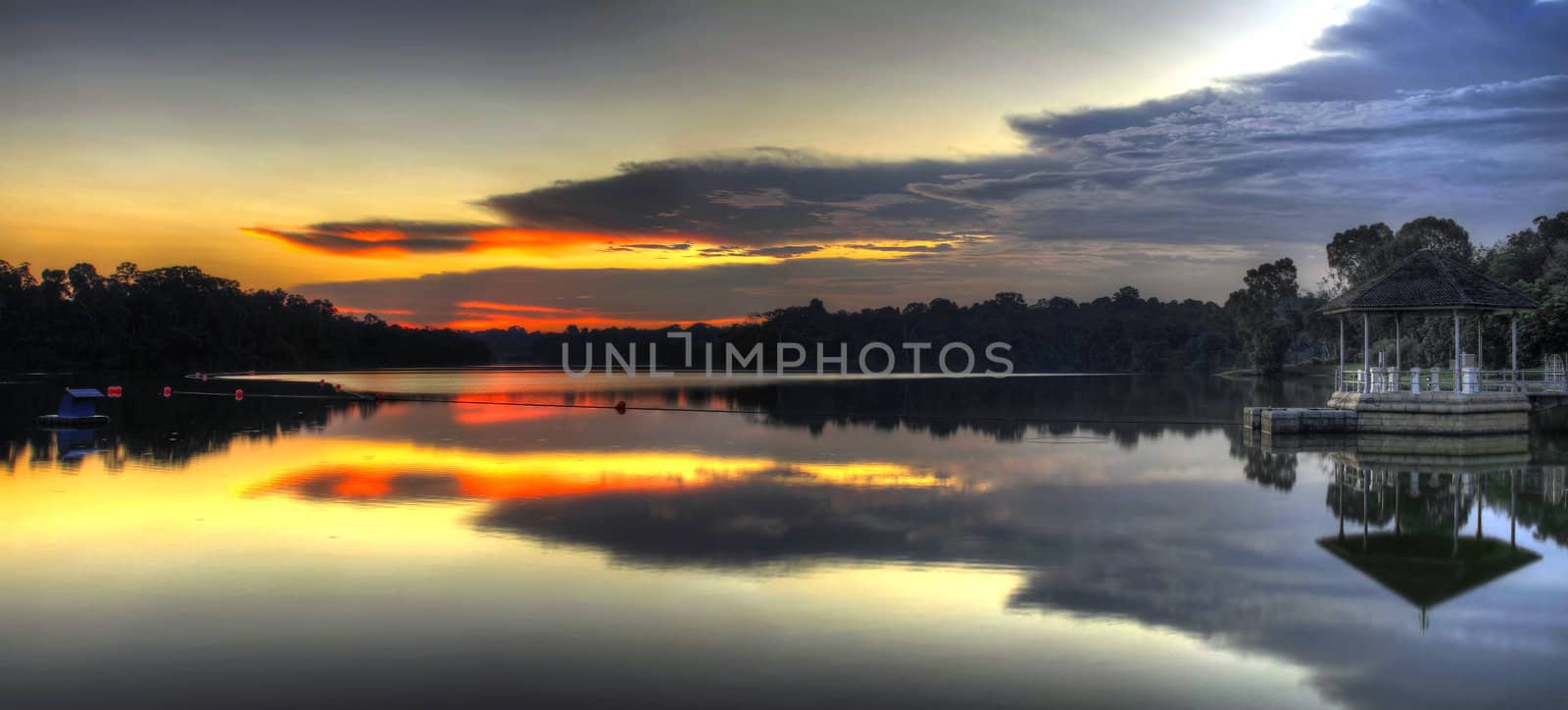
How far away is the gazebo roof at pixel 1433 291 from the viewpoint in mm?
20078

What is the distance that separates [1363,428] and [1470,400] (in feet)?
6.74

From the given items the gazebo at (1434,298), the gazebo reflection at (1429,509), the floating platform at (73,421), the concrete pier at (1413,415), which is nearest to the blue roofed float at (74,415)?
the floating platform at (73,421)

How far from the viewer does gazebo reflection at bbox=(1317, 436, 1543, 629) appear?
876 cm

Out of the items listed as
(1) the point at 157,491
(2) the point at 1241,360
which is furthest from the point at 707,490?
(2) the point at 1241,360

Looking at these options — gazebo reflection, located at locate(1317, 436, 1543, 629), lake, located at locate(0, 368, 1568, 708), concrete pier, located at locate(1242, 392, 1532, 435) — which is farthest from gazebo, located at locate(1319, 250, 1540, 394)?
lake, located at locate(0, 368, 1568, 708)

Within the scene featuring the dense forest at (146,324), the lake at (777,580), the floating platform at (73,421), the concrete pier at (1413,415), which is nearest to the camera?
the lake at (777,580)

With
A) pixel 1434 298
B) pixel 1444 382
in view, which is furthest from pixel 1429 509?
pixel 1444 382

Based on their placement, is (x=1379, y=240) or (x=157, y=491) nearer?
(x=157, y=491)

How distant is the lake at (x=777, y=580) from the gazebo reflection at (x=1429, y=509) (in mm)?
68

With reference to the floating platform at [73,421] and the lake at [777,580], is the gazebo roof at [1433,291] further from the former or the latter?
the floating platform at [73,421]

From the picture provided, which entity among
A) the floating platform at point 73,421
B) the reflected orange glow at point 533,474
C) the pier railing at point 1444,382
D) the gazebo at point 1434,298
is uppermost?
the gazebo at point 1434,298

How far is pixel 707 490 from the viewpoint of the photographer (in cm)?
1348

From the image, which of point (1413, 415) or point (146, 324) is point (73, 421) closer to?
point (1413, 415)

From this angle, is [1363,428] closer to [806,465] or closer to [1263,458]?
[1263,458]
